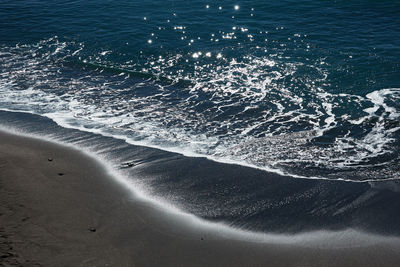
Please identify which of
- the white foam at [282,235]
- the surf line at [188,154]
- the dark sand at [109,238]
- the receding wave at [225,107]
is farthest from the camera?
the receding wave at [225,107]

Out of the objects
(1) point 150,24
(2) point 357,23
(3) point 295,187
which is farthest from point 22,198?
(2) point 357,23

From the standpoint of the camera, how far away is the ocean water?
9750 millimetres

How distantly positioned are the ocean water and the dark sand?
745 millimetres

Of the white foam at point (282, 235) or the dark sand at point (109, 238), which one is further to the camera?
the white foam at point (282, 235)

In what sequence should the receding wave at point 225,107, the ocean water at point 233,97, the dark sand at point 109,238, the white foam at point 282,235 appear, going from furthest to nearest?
the receding wave at point 225,107 < the ocean water at point 233,97 < the white foam at point 282,235 < the dark sand at point 109,238

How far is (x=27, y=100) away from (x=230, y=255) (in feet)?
36.6

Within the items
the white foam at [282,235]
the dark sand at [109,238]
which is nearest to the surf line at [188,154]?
the white foam at [282,235]

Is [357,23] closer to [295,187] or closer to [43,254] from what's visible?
[295,187]

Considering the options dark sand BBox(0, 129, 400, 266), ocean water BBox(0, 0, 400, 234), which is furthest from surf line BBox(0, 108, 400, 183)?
dark sand BBox(0, 129, 400, 266)

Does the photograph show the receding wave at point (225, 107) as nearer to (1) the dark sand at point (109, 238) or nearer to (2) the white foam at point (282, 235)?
(2) the white foam at point (282, 235)

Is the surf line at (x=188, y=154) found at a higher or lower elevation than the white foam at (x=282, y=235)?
higher

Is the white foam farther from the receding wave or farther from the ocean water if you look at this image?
the receding wave

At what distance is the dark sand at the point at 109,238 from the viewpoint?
24.8ft

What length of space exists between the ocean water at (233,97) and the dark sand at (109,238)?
29.3 inches
